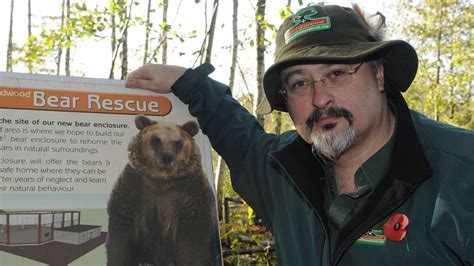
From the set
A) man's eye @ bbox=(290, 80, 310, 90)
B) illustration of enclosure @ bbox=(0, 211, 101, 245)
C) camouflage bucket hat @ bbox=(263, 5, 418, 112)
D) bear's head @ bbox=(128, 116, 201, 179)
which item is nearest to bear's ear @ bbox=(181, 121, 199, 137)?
bear's head @ bbox=(128, 116, 201, 179)

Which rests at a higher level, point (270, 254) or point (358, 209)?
point (358, 209)

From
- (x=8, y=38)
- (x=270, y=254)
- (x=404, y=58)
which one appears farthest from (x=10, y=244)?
(x=8, y=38)

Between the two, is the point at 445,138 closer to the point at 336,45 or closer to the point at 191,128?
the point at 336,45

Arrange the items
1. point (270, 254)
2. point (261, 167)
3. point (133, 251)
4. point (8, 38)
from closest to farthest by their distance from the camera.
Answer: point (133, 251) → point (261, 167) → point (270, 254) → point (8, 38)

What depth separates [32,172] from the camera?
6.88 feet

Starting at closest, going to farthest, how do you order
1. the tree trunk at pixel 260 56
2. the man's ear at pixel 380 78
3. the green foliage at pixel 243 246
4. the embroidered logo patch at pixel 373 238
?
the embroidered logo patch at pixel 373 238
the man's ear at pixel 380 78
the green foliage at pixel 243 246
the tree trunk at pixel 260 56

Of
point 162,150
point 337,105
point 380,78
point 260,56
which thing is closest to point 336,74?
point 337,105

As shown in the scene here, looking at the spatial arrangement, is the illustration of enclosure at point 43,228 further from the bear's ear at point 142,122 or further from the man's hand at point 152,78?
the man's hand at point 152,78

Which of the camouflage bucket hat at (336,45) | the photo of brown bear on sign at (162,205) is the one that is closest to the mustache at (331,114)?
the camouflage bucket hat at (336,45)

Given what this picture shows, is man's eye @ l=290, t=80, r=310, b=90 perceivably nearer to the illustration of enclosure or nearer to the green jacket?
the green jacket

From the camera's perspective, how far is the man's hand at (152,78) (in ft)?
8.01

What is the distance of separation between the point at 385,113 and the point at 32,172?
1.58 meters

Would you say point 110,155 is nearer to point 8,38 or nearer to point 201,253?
point 201,253

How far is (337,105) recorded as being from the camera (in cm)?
216
